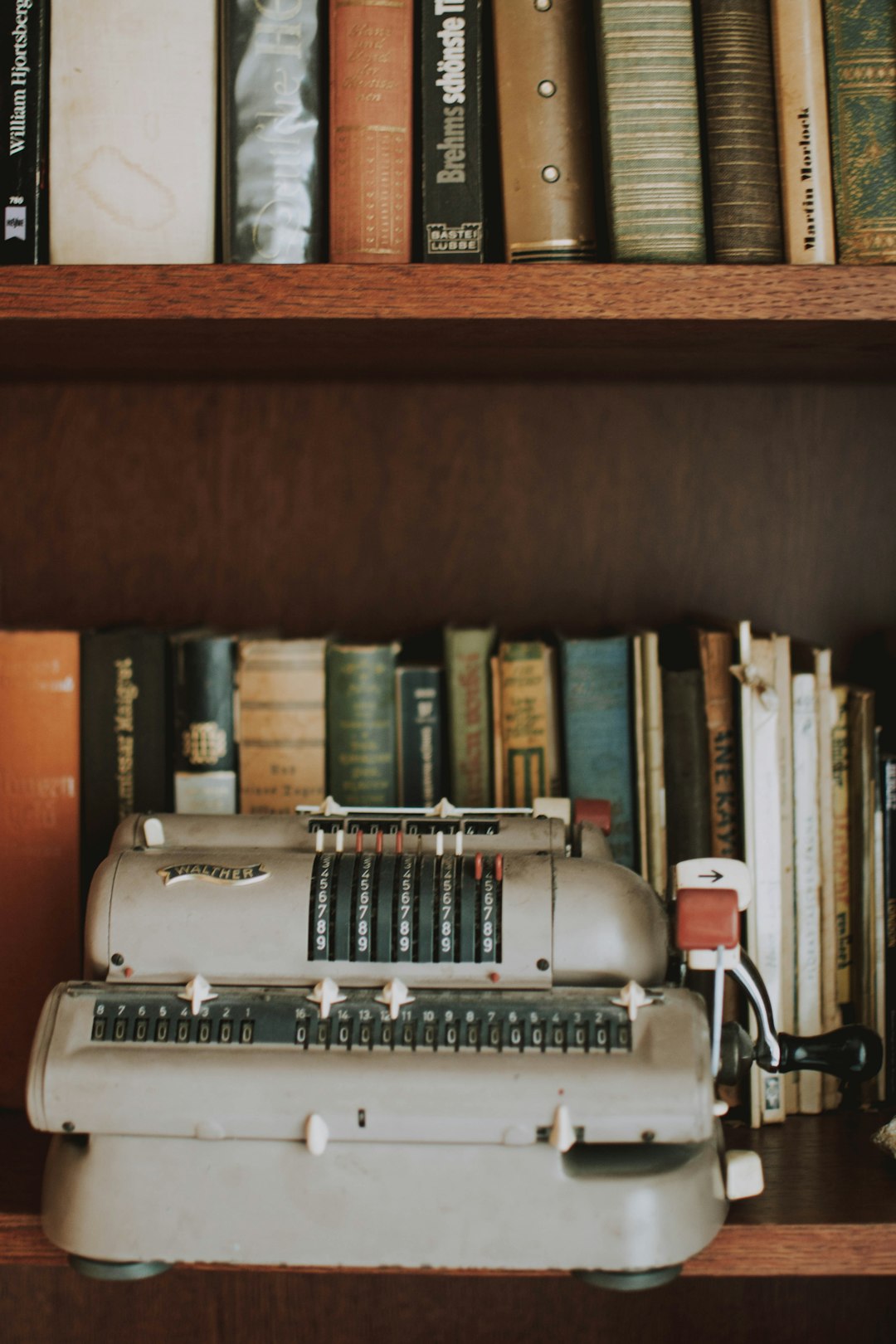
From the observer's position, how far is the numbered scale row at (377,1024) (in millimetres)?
636

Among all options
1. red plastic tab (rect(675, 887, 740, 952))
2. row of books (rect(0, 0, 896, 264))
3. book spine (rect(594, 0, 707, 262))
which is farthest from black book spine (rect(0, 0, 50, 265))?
red plastic tab (rect(675, 887, 740, 952))

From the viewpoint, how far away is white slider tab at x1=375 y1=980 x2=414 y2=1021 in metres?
0.65

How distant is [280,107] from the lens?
75 centimetres

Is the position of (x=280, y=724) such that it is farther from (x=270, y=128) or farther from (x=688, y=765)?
(x=270, y=128)

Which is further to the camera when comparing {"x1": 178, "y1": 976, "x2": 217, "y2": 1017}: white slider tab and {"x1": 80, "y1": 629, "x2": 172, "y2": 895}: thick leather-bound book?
{"x1": 80, "y1": 629, "x2": 172, "y2": 895}: thick leather-bound book

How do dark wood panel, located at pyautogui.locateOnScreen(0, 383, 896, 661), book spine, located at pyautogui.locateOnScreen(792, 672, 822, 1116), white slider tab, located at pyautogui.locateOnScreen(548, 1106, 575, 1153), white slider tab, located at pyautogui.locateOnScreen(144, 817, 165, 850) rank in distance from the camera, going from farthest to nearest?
dark wood panel, located at pyautogui.locateOnScreen(0, 383, 896, 661) < book spine, located at pyautogui.locateOnScreen(792, 672, 822, 1116) < white slider tab, located at pyautogui.locateOnScreen(144, 817, 165, 850) < white slider tab, located at pyautogui.locateOnScreen(548, 1106, 575, 1153)

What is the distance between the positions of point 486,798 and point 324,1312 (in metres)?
0.55

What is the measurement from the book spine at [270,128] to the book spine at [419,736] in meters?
0.31

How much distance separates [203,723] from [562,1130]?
0.40 metres

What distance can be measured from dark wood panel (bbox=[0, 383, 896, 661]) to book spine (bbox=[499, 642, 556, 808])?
0.20m

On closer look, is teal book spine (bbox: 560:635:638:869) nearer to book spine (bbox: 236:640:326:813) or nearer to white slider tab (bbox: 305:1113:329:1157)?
book spine (bbox: 236:640:326:813)

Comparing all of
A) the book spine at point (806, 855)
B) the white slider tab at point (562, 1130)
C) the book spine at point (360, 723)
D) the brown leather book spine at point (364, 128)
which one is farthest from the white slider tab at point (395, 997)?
the brown leather book spine at point (364, 128)

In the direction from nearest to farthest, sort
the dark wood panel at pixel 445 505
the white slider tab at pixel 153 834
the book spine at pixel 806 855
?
the white slider tab at pixel 153 834, the book spine at pixel 806 855, the dark wood panel at pixel 445 505

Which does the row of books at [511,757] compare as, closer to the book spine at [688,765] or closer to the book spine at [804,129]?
the book spine at [688,765]
